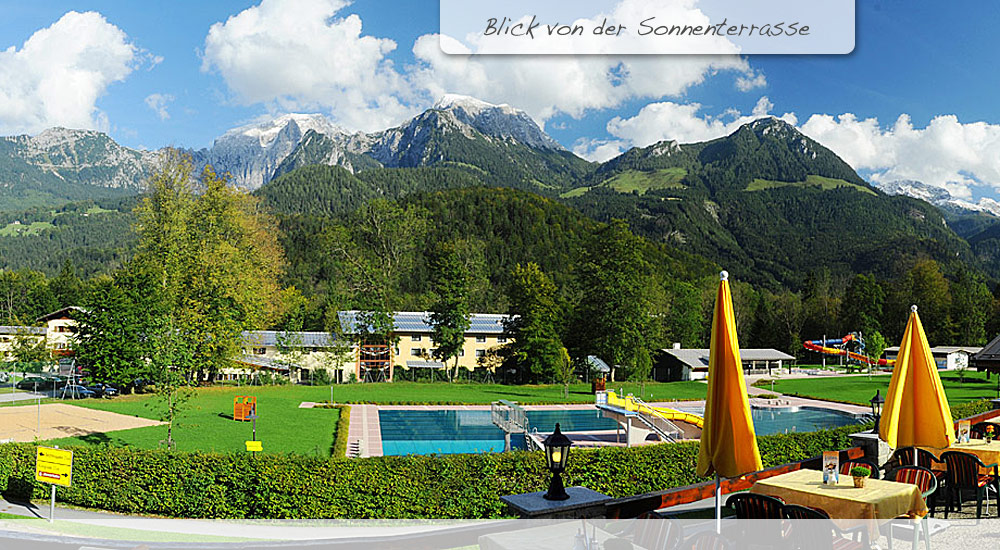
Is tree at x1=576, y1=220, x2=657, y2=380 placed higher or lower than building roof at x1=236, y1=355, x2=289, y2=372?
higher

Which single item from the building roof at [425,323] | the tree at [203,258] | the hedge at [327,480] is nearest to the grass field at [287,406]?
the tree at [203,258]

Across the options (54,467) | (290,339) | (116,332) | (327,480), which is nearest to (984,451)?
(327,480)

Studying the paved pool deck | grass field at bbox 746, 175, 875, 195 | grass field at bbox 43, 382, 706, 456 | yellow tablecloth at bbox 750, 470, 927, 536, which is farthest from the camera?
grass field at bbox 746, 175, 875, 195

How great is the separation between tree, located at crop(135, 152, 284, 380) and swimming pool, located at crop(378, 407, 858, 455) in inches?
418

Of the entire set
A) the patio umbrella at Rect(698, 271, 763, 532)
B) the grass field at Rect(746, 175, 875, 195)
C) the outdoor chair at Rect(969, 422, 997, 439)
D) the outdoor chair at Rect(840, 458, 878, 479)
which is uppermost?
the grass field at Rect(746, 175, 875, 195)

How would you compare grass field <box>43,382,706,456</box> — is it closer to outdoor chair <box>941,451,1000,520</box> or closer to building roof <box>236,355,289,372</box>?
building roof <box>236,355,289,372</box>

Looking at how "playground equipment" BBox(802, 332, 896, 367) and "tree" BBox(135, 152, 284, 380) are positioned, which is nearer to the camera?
"tree" BBox(135, 152, 284, 380)

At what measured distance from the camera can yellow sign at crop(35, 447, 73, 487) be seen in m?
9.77

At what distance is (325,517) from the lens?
30.2 ft

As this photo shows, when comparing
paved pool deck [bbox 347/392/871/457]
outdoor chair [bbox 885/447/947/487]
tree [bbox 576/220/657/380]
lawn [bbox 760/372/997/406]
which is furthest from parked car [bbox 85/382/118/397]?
lawn [bbox 760/372/997/406]

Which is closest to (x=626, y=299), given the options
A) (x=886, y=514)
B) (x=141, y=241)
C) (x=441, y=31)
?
(x=141, y=241)

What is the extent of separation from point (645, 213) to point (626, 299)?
98.5 m

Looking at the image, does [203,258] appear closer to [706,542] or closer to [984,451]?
[984,451]

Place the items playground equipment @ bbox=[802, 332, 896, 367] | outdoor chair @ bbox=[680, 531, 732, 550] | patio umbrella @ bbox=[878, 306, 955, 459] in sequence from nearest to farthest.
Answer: outdoor chair @ bbox=[680, 531, 732, 550] < patio umbrella @ bbox=[878, 306, 955, 459] < playground equipment @ bbox=[802, 332, 896, 367]
